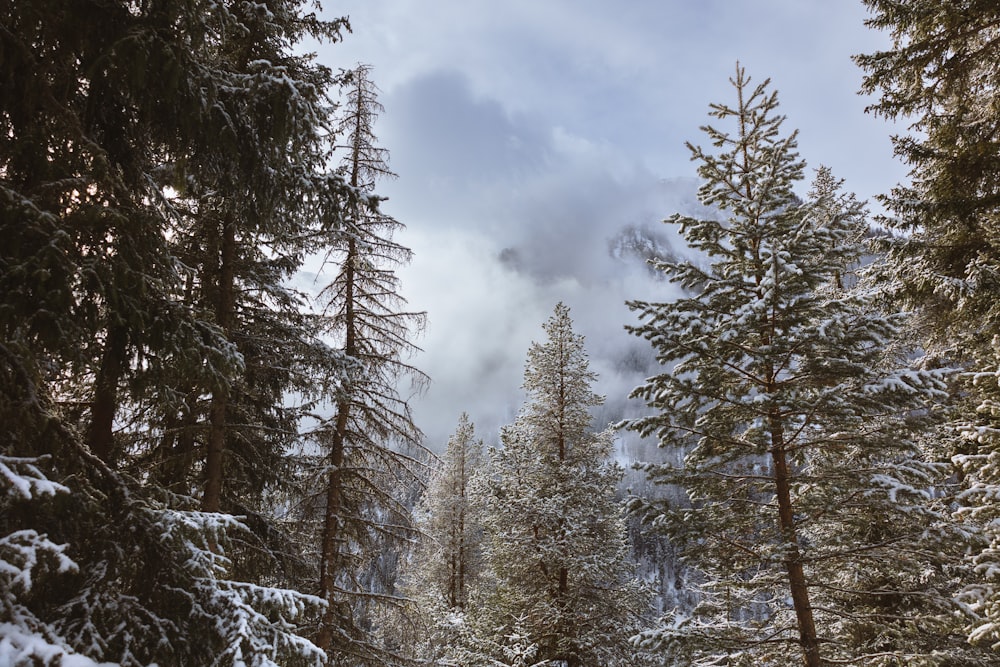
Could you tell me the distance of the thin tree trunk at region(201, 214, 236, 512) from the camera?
7664mm

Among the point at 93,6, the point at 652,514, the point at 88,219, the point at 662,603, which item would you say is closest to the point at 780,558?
the point at 652,514

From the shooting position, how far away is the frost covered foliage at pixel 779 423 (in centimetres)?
665

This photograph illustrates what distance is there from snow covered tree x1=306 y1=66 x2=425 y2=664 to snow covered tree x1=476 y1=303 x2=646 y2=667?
113 inches

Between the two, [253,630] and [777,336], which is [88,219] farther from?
[777,336]

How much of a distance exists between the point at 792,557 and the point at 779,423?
180 centimetres

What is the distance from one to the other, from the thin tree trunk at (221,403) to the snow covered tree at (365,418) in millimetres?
2291

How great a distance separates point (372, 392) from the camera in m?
10.8

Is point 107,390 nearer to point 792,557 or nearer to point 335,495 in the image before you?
point 335,495

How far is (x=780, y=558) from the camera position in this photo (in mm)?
6758

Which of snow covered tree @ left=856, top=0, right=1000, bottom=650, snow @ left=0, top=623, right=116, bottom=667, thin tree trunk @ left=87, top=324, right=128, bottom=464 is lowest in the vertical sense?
snow @ left=0, top=623, right=116, bottom=667

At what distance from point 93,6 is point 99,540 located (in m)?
4.01

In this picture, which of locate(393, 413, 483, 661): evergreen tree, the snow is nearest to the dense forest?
the snow

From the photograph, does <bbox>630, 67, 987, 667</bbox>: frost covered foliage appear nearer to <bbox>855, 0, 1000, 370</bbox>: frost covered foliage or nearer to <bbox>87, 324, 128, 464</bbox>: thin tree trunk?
<bbox>855, 0, 1000, 370</bbox>: frost covered foliage

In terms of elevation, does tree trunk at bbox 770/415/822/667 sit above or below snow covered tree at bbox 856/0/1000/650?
below
